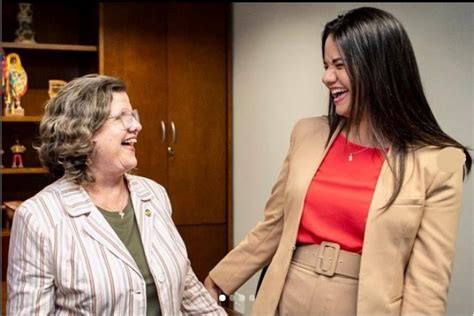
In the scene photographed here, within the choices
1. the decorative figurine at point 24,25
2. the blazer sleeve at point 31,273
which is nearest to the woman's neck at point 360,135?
the blazer sleeve at point 31,273

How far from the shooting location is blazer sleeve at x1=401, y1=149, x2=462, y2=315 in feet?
5.04

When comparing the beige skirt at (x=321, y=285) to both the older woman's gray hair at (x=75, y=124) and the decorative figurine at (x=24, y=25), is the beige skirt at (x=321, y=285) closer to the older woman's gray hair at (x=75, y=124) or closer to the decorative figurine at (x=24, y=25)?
the older woman's gray hair at (x=75, y=124)

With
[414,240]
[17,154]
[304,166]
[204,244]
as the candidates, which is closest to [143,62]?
[17,154]

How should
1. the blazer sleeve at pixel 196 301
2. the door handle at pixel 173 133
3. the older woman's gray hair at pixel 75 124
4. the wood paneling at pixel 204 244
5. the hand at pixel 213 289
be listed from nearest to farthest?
the older woman's gray hair at pixel 75 124
the blazer sleeve at pixel 196 301
the hand at pixel 213 289
the door handle at pixel 173 133
the wood paneling at pixel 204 244

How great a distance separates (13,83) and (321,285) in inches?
98.6

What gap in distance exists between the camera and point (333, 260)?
161 cm

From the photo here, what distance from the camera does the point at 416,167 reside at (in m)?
1.58

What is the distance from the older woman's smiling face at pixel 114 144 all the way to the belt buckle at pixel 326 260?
0.53 meters

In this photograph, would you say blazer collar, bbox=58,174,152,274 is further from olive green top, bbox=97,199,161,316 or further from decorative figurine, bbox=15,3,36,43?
decorative figurine, bbox=15,3,36,43

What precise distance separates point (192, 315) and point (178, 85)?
212 centimetres

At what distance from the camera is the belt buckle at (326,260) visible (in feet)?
5.29

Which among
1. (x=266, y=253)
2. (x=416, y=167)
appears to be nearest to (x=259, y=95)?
(x=266, y=253)

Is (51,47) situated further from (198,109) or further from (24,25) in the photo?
(198,109)

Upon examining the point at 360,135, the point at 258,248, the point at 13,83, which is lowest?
the point at 258,248
